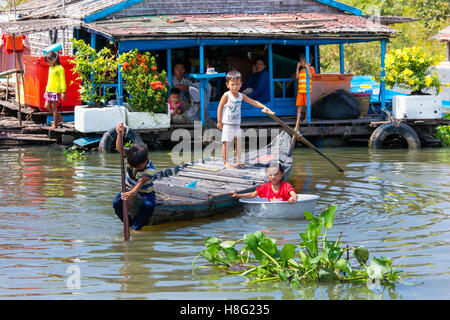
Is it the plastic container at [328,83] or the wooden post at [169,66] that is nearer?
the wooden post at [169,66]

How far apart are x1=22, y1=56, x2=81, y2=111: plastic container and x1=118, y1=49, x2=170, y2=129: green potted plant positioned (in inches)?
74.5

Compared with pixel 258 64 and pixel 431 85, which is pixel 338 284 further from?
pixel 258 64

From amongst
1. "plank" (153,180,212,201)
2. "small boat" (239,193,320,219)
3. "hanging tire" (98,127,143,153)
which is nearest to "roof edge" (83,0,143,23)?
"hanging tire" (98,127,143,153)

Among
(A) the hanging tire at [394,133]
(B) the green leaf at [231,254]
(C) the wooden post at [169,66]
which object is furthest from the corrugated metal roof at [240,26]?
(B) the green leaf at [231,254]

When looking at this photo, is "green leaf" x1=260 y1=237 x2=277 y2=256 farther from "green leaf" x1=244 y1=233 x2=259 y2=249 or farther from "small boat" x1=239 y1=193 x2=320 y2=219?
"small boat" x1=239 y1=193 x2=320 y2=219

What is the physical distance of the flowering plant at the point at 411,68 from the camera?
15.7 m

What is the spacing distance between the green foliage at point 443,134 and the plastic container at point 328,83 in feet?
7.82

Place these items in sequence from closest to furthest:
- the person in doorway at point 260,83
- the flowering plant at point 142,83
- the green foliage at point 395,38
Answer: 1. the flowering plant at point 142,83
2. the person in doorway at point 260,83
3. the green foliage at point 395,38

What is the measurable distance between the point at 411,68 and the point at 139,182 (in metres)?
9.38

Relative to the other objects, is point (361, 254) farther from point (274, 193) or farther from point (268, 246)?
point (274, 193)

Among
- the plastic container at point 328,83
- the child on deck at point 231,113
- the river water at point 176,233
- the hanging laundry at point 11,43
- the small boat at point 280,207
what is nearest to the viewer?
the river water at point 176,233

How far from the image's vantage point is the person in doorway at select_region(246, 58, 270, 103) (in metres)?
17.5

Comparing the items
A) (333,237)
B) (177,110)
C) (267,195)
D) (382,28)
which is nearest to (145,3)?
(177,110)

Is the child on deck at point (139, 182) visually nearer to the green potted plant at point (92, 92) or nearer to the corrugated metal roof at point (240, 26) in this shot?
the green potted plant at point (92, 92)
